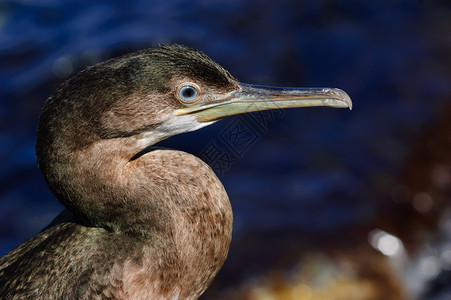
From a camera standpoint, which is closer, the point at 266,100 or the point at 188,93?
the point at 188,93

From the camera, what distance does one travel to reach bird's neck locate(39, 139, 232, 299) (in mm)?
3225

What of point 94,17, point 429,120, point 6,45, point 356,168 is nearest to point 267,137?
point 356,168

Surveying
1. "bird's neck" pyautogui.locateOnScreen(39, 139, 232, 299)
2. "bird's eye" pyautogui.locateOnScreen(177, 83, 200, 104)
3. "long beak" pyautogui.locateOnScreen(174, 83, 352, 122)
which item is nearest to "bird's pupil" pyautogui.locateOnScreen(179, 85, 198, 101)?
"bird's eye" pyautogui.locateOnScreen(177, 83, 200, 104)

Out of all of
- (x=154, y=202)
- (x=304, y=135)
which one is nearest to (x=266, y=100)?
(x=154, y=202)

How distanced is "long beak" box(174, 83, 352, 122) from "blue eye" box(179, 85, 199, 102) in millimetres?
122

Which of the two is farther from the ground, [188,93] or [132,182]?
[188,93]

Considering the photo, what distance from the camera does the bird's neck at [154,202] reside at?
3225 mm

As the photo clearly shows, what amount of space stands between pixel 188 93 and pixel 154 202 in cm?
64

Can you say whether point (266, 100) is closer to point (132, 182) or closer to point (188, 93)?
point (188, 93)

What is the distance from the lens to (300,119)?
7020mm

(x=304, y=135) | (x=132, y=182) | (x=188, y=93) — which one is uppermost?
(x=188, y=93)

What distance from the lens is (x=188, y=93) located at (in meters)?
3.36

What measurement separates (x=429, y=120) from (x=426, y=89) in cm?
51

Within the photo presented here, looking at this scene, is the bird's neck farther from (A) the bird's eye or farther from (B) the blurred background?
(B) the blurred background
